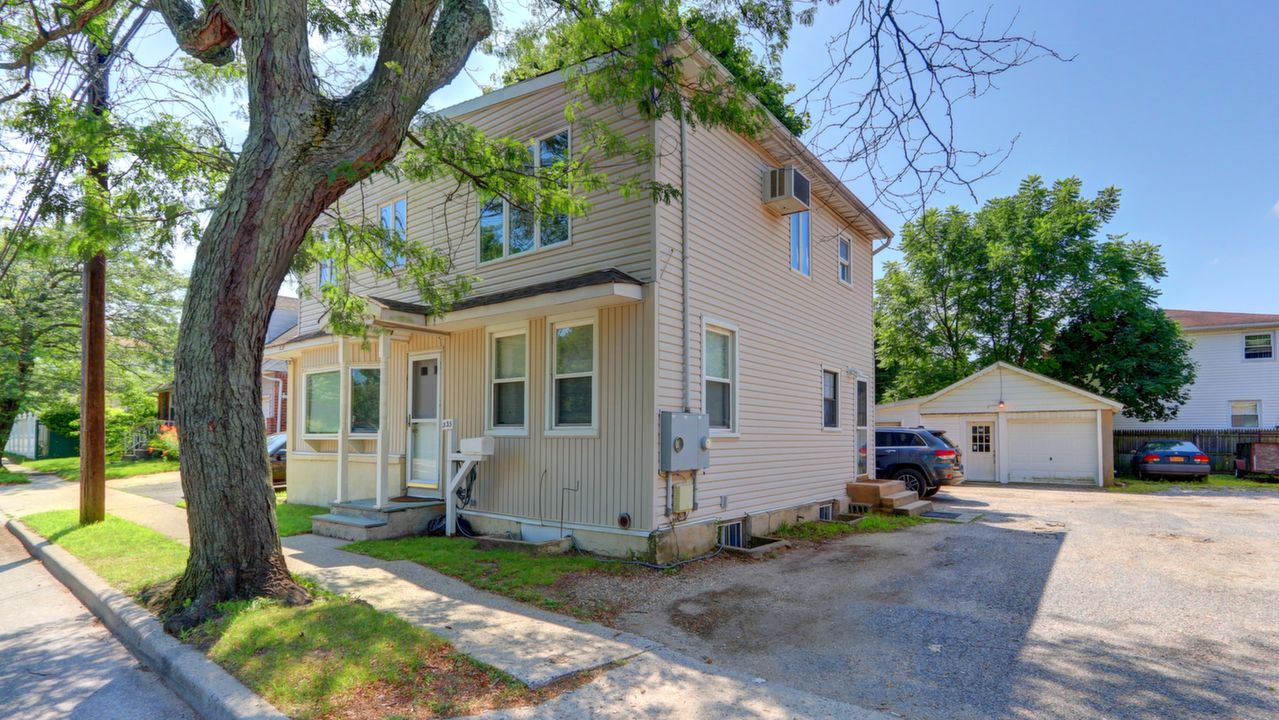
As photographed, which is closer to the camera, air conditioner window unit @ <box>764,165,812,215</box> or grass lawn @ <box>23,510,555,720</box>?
grass lawn @ <box>23,510,555,720</box>

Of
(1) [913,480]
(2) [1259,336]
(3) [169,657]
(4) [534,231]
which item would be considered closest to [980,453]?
(1) [913,480]

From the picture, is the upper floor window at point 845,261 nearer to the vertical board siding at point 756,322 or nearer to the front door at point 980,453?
the vertical board siding at point 756,322

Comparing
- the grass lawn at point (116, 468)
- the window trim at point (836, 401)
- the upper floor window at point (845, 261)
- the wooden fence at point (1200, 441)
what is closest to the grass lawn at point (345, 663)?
the window trim at point (836, 401)

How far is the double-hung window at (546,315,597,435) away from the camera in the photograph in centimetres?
834

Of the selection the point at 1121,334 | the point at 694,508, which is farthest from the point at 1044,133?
the point at 1121,334

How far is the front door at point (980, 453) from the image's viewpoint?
20734mm

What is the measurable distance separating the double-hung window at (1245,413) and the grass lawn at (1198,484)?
5711 millimetres

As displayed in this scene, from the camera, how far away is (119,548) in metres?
7.82

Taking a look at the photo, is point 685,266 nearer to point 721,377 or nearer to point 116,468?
point 721,377

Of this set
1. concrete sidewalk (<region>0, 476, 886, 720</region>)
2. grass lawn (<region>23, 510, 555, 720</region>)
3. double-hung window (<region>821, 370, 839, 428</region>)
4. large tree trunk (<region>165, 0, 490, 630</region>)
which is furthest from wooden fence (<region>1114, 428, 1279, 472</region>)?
large tree trunk (<region>165, 0, 490, 630</region>)

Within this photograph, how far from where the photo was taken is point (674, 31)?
6449 millimetres

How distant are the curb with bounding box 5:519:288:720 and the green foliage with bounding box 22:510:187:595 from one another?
6.8 inches

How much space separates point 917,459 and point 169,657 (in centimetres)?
1393

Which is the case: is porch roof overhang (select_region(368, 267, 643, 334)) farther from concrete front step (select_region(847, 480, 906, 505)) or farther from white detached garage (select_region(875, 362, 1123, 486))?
white detached garage (select_region(875, 362, 1123, 486))
